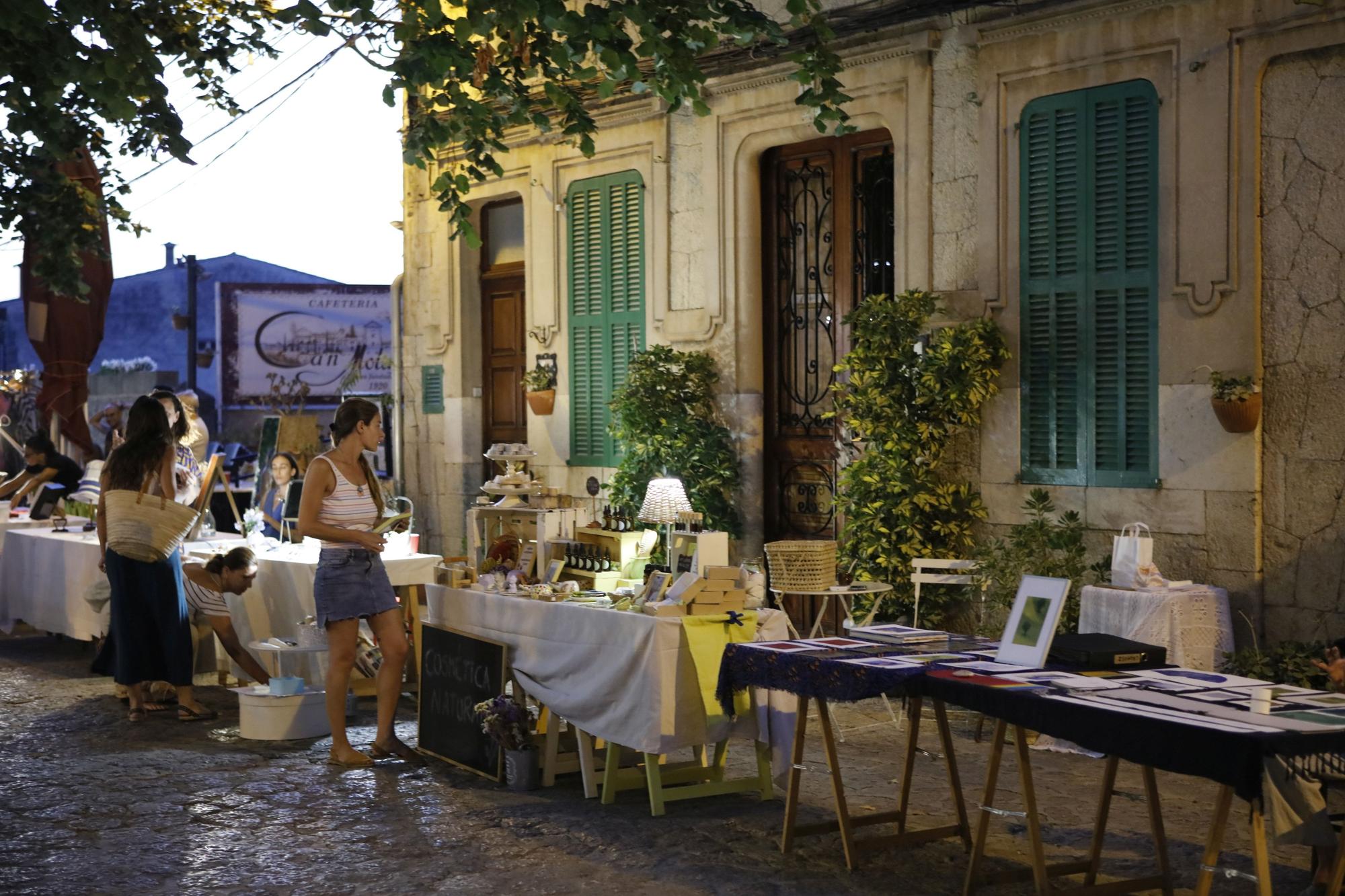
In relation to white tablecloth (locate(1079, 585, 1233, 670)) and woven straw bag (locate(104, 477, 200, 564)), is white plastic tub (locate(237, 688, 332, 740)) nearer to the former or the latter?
woven straw bag (locate(104, 477, 200, 564))

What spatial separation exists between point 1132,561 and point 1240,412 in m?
0.98

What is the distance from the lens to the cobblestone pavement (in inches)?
217

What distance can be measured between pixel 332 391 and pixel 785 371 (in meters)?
21.0

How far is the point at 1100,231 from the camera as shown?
28.6ft

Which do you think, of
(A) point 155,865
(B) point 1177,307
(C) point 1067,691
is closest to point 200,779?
(A) point 155,865

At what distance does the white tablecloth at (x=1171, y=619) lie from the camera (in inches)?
296

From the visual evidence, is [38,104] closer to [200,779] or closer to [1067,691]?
[200,779]

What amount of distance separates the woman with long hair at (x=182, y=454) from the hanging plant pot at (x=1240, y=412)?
5879mm

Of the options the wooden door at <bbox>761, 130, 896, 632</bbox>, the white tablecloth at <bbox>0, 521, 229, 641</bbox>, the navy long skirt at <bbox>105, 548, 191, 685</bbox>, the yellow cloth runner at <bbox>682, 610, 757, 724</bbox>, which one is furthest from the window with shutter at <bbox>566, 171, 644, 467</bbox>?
the yellow cloth runner at <bbox>682, 610, 757, 724</bbox>

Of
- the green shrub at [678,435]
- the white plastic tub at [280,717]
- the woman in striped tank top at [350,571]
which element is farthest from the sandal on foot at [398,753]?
the green shrub at [678,435]

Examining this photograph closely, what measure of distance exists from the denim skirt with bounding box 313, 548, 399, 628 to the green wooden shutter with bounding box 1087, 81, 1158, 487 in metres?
4.11

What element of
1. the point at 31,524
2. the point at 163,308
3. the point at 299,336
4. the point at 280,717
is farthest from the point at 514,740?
the point at 163,308

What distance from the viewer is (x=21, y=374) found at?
23.5 m

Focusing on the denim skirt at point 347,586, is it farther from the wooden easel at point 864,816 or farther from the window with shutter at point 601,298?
the window with shutter at point 601,298
